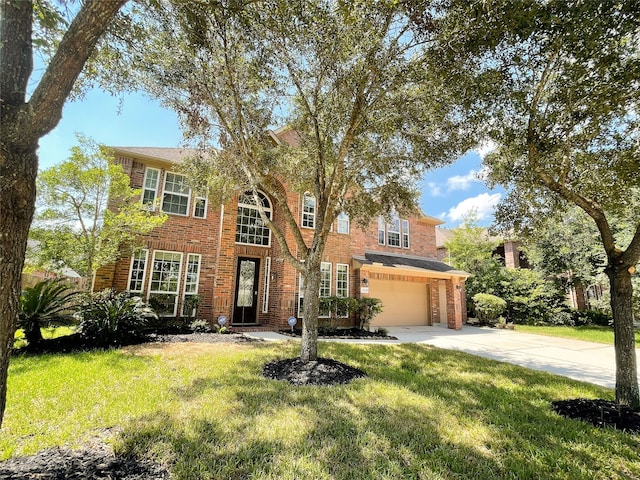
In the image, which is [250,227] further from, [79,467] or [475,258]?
[475,258]

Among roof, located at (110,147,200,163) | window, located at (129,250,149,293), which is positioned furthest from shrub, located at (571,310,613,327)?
window, located at (129,250,149,293)

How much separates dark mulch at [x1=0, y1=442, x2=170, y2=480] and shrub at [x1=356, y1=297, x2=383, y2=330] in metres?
10.4

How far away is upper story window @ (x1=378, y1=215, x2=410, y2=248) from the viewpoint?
16.6 m

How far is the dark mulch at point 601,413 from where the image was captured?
3.90 m

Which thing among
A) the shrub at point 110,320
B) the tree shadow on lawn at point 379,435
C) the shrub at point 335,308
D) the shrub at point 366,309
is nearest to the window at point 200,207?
the shrub at point 110,320

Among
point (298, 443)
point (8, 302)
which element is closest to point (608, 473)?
point (298, 443)

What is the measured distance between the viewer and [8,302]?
2180 millimetres

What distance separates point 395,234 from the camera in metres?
17.1

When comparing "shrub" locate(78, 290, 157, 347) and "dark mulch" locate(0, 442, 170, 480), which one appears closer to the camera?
"dark mulch" locate(0, 442, 170, 480)

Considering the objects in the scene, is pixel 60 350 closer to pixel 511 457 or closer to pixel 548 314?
pixel 511 457

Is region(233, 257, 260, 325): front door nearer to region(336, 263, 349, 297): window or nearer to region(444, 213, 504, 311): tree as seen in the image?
region(336, 263, 349, 297): window

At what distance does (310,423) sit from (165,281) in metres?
8.91

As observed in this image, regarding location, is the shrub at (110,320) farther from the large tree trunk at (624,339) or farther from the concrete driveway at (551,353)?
the large tree trunk at (624,339)

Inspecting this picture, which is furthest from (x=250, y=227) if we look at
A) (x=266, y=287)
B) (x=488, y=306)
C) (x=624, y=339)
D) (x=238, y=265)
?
(x=488, y=306)
